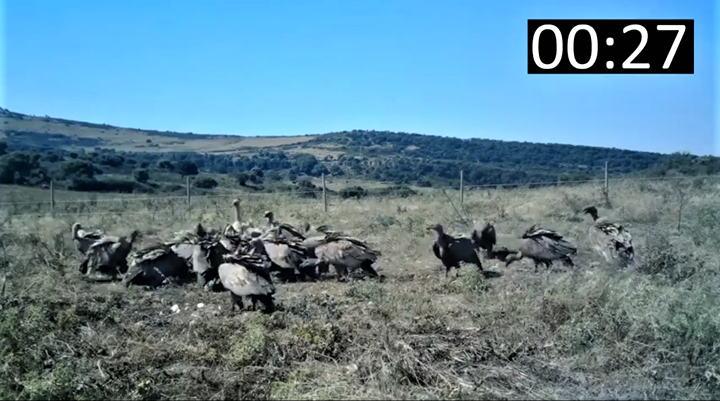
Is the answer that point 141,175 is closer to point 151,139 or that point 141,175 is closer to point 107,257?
point 107,257

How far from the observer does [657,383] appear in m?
5.20

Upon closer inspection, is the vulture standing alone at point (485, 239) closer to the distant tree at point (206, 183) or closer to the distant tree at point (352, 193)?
the distant tree at point (352, 193)

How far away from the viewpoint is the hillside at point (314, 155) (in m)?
49.2

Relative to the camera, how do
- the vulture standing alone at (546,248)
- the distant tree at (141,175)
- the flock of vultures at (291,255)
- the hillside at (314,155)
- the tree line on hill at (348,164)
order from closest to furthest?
the flock of vultures at (291,255) → the vulture standing alone at (546,248) → the tree line on hill at (348,164) → the distant tree at (141,175) → the hillside at (314,155)

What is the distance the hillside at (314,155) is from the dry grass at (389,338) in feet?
101

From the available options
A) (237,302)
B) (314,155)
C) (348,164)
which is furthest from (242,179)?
(237,302)

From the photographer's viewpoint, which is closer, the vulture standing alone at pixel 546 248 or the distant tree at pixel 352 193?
the vulture standing alone at pixel 546 248

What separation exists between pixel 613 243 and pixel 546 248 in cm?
103

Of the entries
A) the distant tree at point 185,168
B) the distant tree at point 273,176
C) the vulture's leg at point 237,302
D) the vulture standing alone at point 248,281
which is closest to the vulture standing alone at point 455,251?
the vulture standing alone at point 248,281

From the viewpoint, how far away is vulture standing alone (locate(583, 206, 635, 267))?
32.7 feet

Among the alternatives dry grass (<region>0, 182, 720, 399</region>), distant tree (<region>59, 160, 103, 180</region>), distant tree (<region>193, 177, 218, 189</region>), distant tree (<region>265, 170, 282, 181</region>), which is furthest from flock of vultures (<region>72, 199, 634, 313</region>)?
distant tree (<region>265, 170, 282, 181</region>)

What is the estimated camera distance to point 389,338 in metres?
6.10

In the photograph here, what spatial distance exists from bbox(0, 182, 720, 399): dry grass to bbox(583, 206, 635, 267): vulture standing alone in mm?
281

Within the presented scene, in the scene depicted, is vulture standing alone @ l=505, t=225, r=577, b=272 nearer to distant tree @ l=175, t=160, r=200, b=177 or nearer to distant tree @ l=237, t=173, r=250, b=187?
distant tree @ l=237, t=173, r=250, b=187
